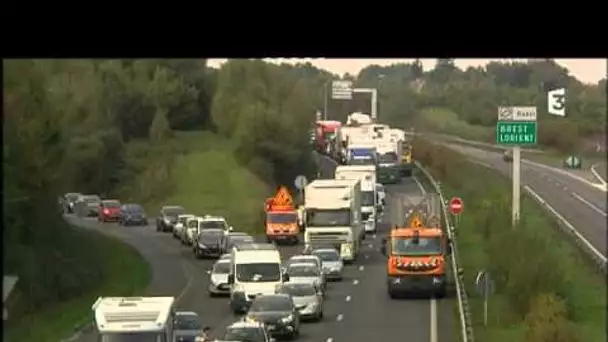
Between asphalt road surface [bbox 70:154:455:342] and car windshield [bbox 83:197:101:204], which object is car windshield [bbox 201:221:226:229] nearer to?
asphalt road surface [bbox 70:154:455:342]

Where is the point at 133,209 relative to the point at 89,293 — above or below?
below

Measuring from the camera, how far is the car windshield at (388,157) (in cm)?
6166

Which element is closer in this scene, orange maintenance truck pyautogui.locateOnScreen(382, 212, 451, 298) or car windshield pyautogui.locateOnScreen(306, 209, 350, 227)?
orange maintenance truck pyautogui.locateOnScreen(382, 212, 451, 298)

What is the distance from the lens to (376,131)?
6141 centimetres

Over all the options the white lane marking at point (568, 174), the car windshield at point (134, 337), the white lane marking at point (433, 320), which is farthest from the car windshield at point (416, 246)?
the white lane marking at point (568, 174)

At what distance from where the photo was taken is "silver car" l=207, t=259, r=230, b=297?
34.9 meters

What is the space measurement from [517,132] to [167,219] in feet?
68.3

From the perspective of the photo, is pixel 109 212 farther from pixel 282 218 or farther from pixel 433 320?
pixel 433 320

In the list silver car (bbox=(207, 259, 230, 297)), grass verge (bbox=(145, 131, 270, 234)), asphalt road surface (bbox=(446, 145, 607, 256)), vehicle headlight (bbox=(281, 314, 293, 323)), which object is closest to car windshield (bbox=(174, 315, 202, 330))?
vehicle headlight (bbox=(281, 314, 293, 323))

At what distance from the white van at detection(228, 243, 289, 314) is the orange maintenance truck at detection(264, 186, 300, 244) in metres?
13.3

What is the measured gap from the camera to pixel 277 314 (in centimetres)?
2719

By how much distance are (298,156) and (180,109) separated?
19493mm

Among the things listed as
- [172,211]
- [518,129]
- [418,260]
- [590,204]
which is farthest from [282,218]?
[590,204]
